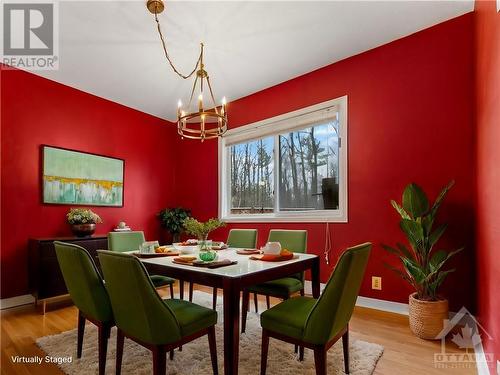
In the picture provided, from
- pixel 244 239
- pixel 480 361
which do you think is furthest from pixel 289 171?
pixel 480 361

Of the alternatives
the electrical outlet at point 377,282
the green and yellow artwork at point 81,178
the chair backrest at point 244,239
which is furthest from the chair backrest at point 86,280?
the electrical outlet at point 377,282

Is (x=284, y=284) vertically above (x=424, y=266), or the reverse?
(x=424, y=266)

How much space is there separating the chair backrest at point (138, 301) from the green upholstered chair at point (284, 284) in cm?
95

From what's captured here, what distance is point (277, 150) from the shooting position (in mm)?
4094

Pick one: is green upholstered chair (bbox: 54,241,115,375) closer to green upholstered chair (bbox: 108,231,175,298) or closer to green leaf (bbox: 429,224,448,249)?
green upholstered chair (bbox: 108,231,175,298)

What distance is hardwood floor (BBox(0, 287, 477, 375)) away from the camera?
1.93 metres

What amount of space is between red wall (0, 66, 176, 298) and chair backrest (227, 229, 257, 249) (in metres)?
2.14

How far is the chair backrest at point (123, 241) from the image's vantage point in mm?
2762

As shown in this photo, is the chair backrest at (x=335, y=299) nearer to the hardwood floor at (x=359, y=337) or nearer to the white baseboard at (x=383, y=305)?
the hardwood floor at (x=359, y=337)

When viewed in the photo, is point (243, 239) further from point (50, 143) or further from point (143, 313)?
point (50, 143)

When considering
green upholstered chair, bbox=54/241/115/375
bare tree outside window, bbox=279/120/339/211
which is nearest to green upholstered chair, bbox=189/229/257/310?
bare tree outside window, bbox=279/120/339/211

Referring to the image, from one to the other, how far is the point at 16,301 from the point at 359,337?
361 centimetres

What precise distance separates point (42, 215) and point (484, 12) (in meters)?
4.71

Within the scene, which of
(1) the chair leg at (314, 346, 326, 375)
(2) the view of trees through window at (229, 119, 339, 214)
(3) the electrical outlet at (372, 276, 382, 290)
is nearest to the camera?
(1) the chair leg at (314, 346, 326, 375)
